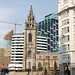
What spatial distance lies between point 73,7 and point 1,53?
4564 inches

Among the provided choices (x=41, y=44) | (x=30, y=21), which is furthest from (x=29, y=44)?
(x=41, y=44)

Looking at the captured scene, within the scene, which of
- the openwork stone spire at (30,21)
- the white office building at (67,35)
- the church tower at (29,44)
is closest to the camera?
the white office building at (67,35)

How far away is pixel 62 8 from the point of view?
5431 cm

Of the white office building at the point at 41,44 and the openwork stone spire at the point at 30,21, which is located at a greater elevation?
the openwork stone spire at the point at 30,21

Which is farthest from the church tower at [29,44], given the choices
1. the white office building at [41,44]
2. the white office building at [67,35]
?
the white office building at [67,35]

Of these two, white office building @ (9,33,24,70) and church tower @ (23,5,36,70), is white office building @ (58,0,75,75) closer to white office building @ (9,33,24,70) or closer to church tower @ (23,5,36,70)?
church tower @ (23,5,36,70)

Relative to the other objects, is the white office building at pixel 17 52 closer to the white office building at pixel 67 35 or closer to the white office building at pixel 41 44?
the white office building at pixel 41 44

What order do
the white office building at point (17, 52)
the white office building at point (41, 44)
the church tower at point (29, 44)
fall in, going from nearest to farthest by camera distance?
the church tower at point (29, 44), the white office building at point (17, 52), the white office building at point (41, 44)

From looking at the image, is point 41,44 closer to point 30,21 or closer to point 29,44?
point 30,21

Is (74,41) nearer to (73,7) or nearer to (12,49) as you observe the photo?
(73,7)

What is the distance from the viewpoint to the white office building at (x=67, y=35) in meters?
49.4

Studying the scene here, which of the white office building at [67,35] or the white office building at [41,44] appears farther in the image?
the white office building at [41,44]

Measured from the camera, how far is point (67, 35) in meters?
51.4

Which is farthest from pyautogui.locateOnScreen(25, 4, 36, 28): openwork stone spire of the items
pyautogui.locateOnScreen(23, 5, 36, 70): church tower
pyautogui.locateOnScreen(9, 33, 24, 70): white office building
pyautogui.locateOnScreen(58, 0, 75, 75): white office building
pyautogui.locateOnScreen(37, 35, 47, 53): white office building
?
pyautogui.locateOnScreen(58, 0, 75, 75): white office building
